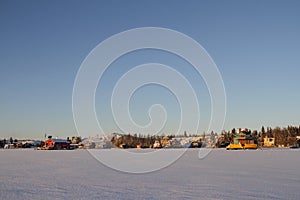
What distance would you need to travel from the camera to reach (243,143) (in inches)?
2456

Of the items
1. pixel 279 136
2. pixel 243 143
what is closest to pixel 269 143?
pixel 279 136

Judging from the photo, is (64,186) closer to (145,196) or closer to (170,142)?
(145,196)

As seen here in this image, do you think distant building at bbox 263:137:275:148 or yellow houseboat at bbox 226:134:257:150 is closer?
yellow houseboat at bbox 226:134:257:150

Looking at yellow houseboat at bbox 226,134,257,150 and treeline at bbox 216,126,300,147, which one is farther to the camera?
treeline at bbox 216,126,300,147

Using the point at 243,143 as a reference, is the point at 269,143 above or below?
below

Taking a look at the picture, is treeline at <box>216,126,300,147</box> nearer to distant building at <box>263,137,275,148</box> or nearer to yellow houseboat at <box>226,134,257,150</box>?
distant building at <box>263,137,275,148</box>

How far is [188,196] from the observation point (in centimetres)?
784

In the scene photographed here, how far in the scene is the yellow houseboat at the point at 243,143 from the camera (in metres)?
61.4

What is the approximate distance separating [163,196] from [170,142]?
117 m

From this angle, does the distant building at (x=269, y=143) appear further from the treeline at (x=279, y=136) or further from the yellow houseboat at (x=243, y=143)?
the yellow houseboat at (x=243, y=143)

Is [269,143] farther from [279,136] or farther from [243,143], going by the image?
[243,143]

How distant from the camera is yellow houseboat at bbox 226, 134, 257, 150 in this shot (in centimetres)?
6138

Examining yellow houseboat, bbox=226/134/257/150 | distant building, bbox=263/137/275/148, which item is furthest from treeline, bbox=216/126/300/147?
yellow houseboat, bbox=226/134/257/150

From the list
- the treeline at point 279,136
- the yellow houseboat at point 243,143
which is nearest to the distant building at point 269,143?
the treeline at point 279,136
